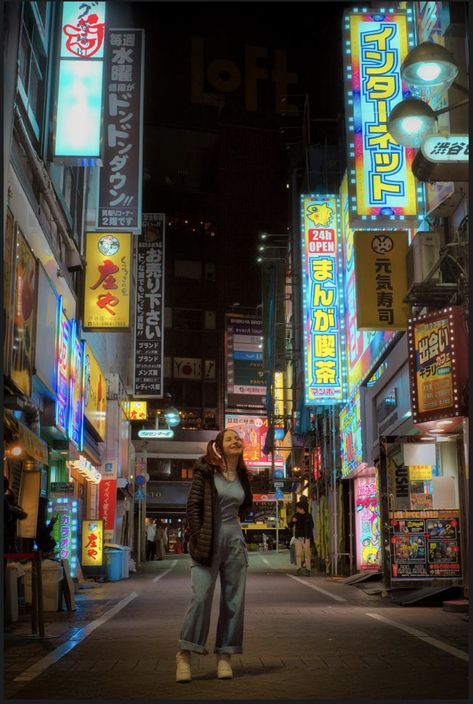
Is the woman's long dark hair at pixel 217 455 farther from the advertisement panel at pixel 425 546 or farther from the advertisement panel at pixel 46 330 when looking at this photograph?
the advertisement panel at pixel 46 330

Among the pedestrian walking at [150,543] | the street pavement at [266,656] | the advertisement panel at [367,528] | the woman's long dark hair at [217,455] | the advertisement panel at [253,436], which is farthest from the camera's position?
the advertisement panel at [253,436]

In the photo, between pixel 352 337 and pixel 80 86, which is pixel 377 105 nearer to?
pixel 80 86

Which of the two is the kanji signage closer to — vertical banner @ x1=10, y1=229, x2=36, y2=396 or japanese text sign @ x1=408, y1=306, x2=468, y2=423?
vertical banner @ x1=10, y1=229, x2=36, y2=396

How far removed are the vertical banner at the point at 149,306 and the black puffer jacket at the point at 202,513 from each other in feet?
83.8

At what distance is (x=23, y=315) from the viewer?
1324 cm

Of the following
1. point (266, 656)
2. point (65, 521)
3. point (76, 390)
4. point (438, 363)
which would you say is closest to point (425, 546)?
point (438, 363)

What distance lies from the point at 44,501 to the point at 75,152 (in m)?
6.62

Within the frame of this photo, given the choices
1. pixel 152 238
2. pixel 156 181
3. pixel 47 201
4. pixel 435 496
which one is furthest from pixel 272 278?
pixel 156 181

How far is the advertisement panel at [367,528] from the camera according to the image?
75.1ft

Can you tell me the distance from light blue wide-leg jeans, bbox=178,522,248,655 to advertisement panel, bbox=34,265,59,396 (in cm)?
893

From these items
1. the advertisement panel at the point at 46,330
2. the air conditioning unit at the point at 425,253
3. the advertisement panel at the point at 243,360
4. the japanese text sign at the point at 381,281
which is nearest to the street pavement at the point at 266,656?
the advertisement panel at the point at 46,330

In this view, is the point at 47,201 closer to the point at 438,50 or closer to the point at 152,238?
the point at 438,50

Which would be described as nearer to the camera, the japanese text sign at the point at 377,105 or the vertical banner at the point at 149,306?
the japanese text sign at the point at 377,105

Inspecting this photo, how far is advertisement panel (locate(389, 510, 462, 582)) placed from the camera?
45.1 ft
